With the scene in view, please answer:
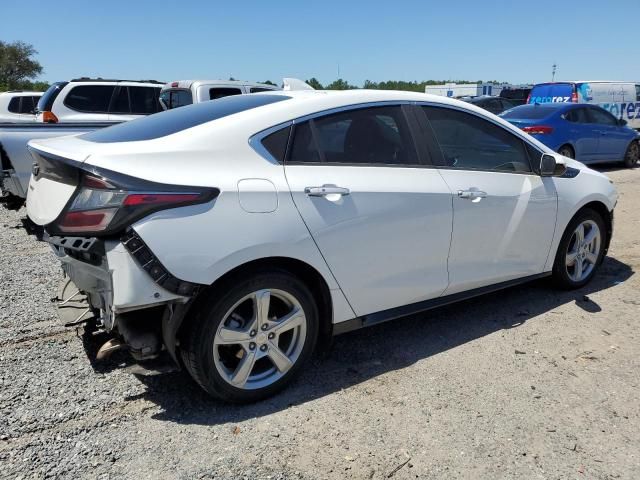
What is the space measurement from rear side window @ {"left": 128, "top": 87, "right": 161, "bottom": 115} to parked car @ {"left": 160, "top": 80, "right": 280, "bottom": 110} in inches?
7.9

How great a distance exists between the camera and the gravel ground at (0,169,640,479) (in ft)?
8.42

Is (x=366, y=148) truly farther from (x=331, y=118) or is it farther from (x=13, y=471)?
(x=13, y=471)

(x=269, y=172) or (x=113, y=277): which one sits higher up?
(x=269, y=172)

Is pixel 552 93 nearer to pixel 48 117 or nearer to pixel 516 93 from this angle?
pixel 516 93

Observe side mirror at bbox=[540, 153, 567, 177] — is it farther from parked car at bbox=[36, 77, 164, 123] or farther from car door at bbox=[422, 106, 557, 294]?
parked car at bbox=[36, 77, 164, 123]

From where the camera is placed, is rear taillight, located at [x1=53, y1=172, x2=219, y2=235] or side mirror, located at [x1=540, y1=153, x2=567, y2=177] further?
side mirror, located at [x1=540, y1=153, x2=567, y2=177]

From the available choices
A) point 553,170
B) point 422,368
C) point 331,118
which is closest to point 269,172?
point 331,118

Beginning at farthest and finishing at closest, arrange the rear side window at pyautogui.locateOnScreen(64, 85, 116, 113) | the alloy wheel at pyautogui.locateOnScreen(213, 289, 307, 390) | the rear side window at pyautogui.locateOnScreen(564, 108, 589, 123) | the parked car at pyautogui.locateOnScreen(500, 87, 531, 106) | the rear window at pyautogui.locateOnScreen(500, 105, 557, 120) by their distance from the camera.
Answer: the parked car at pyautogui.locateOnScreen(500, 87, 531, 106) < the rear side window at pyautogui.locateOnScreen(564, 108, 589, 123) < the rear window at pyautogui.locateOnScreen(500, 105, 557, 120) < the rear side window at pyautogui.locateOnScreen(64, 85, 116, 113) < the alloy wheel at pyautogui.locateOnScreen(213, 289, 307, 390)

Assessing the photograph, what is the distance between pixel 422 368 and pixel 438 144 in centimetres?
148

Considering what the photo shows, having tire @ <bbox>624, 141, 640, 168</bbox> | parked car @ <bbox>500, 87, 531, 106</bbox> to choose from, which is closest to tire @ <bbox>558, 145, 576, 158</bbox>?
tire @ <bbox>624, 141, 640, 168</bbox>

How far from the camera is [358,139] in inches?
131

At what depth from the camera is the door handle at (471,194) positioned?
361 centimetres

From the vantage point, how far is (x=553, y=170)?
4.20m

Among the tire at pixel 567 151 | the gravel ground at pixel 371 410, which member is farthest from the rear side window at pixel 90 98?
the tire at pixel 567 151
